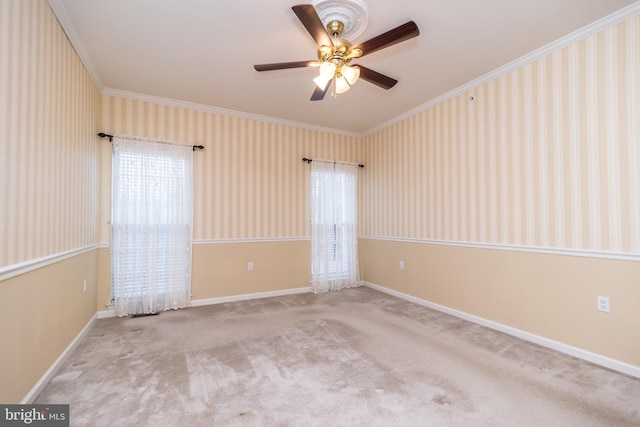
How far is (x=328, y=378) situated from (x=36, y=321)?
202 centimetres

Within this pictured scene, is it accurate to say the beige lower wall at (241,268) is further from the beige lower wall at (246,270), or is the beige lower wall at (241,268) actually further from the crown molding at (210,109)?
the crown molding at (210,109)

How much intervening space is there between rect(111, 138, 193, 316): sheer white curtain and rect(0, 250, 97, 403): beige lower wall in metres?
0.71

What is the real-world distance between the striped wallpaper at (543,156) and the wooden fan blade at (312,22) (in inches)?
85.3

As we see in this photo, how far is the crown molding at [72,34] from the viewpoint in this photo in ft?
6.99

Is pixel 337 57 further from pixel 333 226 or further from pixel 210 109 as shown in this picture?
pixel 333 226

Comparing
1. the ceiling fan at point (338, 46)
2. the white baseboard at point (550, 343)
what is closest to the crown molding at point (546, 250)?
the white baseboard at point (550, 343)

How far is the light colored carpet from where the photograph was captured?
1.70 m

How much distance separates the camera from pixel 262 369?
7.30 ft

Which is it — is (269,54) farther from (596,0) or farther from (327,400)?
(327,400)

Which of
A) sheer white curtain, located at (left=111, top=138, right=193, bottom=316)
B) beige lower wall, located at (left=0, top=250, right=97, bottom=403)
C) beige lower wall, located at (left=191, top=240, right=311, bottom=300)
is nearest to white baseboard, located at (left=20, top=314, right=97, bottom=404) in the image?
beige lower wall, located at (left=0, top=250, right=97, bottom=403)

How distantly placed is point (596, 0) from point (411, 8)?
134 centimetres

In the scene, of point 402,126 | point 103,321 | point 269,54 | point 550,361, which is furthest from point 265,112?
point 550,361

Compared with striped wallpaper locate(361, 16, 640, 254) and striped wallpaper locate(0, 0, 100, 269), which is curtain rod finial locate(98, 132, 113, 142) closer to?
striped wallpaper locate(0, 0, 100, 269)

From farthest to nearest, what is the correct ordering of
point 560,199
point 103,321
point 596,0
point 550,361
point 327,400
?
1. point 103,321
2. point 560,199
3. point 550,361
4. point 596,0
5. point 327,400
